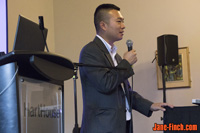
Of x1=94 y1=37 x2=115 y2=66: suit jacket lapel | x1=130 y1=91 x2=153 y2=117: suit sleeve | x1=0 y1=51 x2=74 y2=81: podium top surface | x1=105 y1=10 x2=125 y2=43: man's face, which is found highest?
x1=105 y1=10 x2=125 y2=43: man's face

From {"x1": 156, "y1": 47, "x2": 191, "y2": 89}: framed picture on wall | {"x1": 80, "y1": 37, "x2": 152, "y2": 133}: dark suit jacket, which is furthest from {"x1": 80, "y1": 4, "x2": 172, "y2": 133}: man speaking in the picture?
{"x1": 156, "y1": 47, "x2": 191, "y2": 89}: framed picture on wall

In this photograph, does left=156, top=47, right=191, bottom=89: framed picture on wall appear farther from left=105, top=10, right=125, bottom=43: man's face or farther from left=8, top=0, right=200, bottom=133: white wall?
left=105, top=10, right=125, bottom=43: man's face

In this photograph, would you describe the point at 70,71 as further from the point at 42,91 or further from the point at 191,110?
the point at 191,110

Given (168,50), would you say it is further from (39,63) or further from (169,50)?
(39,63)

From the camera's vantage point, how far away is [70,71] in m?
1.19

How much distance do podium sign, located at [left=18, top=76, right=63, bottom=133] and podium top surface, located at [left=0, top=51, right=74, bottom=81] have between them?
0.12 ft

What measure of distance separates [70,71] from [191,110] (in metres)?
1.34

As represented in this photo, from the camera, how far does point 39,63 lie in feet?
3.32

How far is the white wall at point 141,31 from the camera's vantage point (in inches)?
147

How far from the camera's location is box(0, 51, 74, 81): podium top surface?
96 centimetres

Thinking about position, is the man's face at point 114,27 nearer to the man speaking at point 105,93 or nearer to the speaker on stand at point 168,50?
the man speaking at point 105,93

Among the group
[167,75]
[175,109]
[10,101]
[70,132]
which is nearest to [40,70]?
[10,101]

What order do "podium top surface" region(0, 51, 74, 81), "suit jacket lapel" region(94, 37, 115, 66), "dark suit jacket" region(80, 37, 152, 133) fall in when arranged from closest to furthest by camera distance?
1. "podium top surface" region(0, 51, 74, 81)
2. "dark suit jacket" region(80, 37, 152, 133)
3. "suit jacket lapel" region(94, 37, 115, 66)

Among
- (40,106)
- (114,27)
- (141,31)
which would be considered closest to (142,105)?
(114,27)
